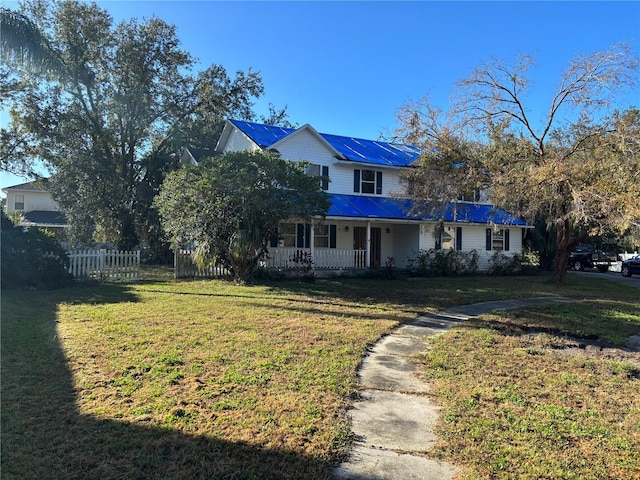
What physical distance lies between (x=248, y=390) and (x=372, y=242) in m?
19.1

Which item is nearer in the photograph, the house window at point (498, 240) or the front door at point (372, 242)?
the front door at point (372, 242)

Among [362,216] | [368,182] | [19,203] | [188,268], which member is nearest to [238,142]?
[368,182]

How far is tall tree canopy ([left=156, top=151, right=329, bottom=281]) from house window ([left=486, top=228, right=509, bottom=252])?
45.3 ft

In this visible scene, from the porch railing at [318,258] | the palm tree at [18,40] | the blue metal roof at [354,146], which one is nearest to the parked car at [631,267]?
the blue metal roof at [354,146]

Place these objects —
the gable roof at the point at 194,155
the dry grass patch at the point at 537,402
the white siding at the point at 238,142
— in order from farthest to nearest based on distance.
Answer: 1. the gable roof at the point at 194,155
2. the white siding at the point at 238,142
3. the dry grass patch at the point at 537,402

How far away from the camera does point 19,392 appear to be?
4.54m

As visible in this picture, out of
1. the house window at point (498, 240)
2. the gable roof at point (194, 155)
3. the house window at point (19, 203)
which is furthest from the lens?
the house window at point (19, 203)

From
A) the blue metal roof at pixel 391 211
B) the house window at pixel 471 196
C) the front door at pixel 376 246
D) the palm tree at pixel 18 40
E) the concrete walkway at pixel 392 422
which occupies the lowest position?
the concrete walkway at pixel 392 422

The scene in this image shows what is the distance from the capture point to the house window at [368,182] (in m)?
22.4

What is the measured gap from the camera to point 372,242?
2339 cm

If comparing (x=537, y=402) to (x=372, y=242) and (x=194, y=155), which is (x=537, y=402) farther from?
(x=194, y=155)

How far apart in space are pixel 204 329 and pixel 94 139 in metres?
24.2

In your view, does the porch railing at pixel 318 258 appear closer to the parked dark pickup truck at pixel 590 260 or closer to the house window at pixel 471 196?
the house window at pixel 471 196

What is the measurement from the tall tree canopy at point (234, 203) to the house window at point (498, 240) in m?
13.8
